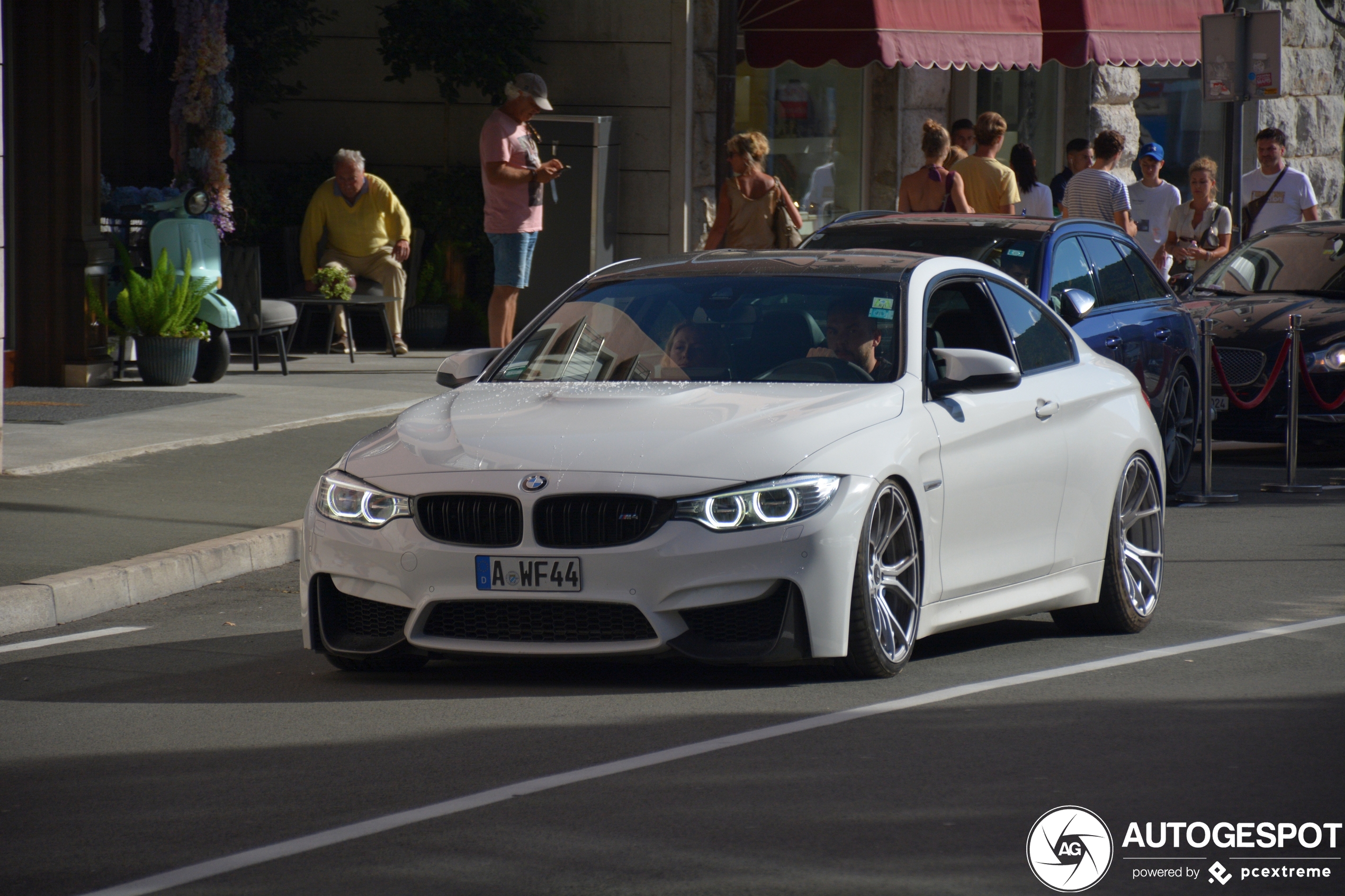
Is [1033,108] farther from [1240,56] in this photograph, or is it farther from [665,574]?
[665,574]

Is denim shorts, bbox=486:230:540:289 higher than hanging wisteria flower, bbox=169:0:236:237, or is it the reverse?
hanging wisteria flower, bbox=169:0:236:237

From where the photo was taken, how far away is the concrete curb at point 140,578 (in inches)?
324

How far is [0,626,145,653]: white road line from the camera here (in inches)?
308

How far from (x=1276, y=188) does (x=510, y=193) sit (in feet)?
23.5

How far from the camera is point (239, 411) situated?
13.9 metres

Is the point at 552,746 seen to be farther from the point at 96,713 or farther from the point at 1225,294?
the point at 1225,294

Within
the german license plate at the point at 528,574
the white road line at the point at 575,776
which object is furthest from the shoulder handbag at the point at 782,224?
the german license plate at the point at 528,574

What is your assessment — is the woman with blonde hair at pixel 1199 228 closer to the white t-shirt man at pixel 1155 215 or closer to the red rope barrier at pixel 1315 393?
the white t-shirt man at pixel 1155 215

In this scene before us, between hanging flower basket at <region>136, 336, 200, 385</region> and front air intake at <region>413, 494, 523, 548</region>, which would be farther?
hanging flower basket at <region>136, 336, 200, 385</region>

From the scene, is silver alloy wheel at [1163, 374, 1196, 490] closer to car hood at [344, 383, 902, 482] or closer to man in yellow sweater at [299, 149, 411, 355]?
car hood at [344, 383, 902, 482]

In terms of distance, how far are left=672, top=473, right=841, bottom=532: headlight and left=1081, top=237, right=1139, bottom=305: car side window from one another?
5868 millimetres

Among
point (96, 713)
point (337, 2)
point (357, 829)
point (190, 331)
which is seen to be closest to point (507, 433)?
point (96, 713)

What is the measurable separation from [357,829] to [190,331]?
34.8ft

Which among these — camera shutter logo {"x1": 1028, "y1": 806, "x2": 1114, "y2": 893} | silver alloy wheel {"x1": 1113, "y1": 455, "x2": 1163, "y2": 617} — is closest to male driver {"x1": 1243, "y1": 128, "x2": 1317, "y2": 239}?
silver alloy wheel {"x1": 1113, "y1": 455, "x2": 1163, "y2": 617}
